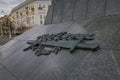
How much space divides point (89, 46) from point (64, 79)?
727 mm

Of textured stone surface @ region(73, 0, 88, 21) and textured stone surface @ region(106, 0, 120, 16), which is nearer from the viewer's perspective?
textured stone surface @ region(106, 0, 120, 16)

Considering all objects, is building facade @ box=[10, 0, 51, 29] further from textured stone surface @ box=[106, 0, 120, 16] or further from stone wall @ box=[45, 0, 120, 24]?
textured stone surface @ box=[106, 0, 120, 16]

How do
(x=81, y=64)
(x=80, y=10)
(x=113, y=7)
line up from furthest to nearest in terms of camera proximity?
(x=80, y=10) → (x=113, y=7) → (x=81, y=64)

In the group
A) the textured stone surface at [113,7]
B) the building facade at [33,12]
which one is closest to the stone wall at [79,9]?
the textured stone surface at [113,7]

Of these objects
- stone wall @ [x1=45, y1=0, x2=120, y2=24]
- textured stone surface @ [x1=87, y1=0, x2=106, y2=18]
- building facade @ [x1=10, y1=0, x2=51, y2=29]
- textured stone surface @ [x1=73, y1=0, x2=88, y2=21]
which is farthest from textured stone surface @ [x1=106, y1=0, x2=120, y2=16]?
building facade @ [x1=10, y1=0, x2=51, y2=29]

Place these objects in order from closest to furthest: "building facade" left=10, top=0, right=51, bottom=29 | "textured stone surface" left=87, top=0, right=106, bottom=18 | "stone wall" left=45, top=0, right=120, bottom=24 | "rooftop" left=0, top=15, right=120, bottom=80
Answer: "rooftop" left=0, top=15, right=120, bottom=80
"stone wall" left=45, top=0, right=120, bottom=24
"textured stone surface" left=87, top=0, right=106, bottom=18
"building facade" left=10, top=0, right=51, bottom=29

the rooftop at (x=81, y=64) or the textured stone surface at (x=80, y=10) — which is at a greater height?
the textured stone surface at (x=80, y=10)

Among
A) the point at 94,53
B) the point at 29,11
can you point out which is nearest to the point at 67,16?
the point at 94,53

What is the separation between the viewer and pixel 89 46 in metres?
2.65

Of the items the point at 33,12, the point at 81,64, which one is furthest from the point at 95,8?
the point at 33,12

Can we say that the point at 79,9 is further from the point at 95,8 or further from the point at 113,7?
the point at 113,7

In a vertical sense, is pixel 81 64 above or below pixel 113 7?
below

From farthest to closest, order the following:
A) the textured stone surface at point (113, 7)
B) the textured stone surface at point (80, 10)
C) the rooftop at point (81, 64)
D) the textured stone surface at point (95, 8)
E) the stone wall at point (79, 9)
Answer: the textured stone surface at point (80, 10) < the textured stone surface at point (95, 8) < the stone wall at point (79, 9) < the textured stone surface at point (113, 7) < the rooftop at point (81, 64)

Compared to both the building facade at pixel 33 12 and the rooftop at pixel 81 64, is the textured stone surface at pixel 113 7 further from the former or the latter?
the building facade at pixel 33 12
